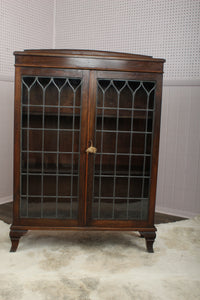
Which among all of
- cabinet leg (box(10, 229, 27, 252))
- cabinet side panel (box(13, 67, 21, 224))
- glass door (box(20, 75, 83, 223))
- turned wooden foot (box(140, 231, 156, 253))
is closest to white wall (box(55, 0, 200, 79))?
glass door (box(20, 75, 83, 223))

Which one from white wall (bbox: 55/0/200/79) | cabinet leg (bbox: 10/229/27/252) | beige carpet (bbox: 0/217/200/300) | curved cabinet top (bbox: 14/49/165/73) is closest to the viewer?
beige carpet (bbox: 0/217/200/300)

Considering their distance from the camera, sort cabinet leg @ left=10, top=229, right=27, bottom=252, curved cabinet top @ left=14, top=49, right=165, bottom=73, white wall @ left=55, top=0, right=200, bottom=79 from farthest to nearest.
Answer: white wall @ left=55, top=0, right=200, bottom=79
cabinet leg @ left=10, top=229, right=27, bottom=252
curved cabinet top @ left=14, top=49, right=165, bottom=73

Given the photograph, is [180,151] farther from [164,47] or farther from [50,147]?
[50,147]

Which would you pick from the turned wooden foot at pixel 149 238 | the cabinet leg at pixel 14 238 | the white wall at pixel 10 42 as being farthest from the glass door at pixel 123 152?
the white wall at pixel 10 42

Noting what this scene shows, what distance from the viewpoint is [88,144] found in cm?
221

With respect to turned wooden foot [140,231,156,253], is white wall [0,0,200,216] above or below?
above

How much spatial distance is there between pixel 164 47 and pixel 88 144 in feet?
5.62

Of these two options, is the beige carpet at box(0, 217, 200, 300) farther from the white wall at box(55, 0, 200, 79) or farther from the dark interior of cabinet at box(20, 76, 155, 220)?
the white wall at box(55, 0, 200, 79)

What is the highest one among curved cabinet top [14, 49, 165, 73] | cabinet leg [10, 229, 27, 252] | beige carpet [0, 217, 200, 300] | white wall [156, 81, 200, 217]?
curved cabinet top [14, 49, 165, 73]

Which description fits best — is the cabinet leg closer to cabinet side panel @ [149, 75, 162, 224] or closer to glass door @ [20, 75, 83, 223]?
glass door @ [20, 75, 83, 223]

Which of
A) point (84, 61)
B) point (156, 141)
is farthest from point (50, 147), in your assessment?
point (156, 141)

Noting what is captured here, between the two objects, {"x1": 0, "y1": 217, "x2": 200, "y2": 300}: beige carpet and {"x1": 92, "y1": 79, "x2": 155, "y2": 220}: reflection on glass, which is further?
{"x1": 92, "y1": 79, "x2": 155, "y2": 220}: reflection on glass

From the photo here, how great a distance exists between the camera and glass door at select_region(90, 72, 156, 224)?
2.21 meters

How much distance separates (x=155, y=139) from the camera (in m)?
2.23
